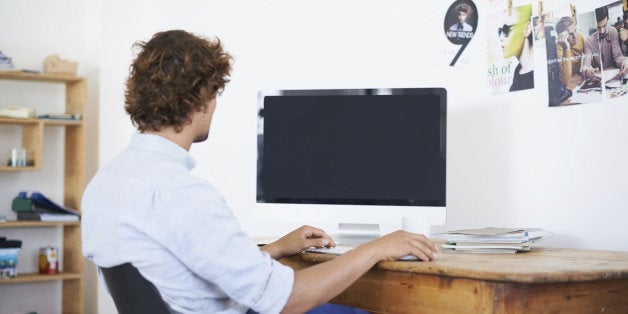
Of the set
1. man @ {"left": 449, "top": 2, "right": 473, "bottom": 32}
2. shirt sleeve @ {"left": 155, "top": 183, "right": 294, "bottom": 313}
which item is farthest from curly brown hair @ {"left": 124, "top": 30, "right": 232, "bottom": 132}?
man @ {"left": 449, "top": 2, "right": 473, "bottom": 32}

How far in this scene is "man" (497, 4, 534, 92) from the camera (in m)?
2.65

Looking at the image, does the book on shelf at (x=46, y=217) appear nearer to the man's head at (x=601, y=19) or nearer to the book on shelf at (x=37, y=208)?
the book on shelf at (x=37, y=208)

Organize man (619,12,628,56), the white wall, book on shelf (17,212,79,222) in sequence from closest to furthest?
man (619,12,628,56) → the white wall → book on shelf (17,212,79,222)

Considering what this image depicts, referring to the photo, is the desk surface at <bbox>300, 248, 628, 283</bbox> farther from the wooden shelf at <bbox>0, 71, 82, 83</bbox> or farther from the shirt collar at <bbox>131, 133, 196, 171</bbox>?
the wooden shelf at <bbox>0, 71, 82, 83</bbox>

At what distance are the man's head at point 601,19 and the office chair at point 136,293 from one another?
164cm

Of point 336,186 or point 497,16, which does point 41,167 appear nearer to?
point 336,186

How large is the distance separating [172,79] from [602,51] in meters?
1.44

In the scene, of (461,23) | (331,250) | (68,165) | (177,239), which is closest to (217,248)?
(177,239)

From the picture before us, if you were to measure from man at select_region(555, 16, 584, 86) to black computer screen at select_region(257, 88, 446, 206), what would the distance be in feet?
1.40

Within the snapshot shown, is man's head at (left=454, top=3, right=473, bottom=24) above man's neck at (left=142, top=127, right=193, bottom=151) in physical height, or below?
above

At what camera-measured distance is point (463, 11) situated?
9.42 feet

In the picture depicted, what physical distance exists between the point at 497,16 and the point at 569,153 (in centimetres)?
56

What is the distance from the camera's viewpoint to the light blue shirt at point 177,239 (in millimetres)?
1484

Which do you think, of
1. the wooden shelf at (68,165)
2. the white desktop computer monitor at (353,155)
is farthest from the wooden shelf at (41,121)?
the white desktop computer monitor at (353,155)
